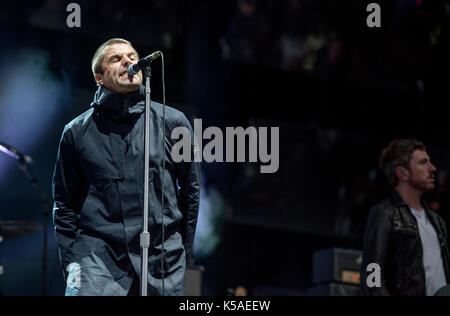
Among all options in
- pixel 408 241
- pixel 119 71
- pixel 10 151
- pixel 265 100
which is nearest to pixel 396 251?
pixel 408 241

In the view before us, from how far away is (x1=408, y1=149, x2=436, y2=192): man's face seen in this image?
4.45 m

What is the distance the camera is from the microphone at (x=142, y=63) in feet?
9.36

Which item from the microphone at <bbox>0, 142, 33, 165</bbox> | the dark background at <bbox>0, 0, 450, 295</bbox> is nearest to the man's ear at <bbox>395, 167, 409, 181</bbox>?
the microphone at <bbox>0, 142, 33, 165</bbox>

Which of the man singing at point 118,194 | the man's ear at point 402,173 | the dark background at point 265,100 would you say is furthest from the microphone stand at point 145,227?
the dark background at point 265,100

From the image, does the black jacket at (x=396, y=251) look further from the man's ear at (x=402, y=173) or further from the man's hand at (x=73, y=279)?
the man's hand at (x=73, y=279)

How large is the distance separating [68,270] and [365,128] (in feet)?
21.1

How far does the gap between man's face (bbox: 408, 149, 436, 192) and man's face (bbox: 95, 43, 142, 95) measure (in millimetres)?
2205

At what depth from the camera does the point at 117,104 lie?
3059mm

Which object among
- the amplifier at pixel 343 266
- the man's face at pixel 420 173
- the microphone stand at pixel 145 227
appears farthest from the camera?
the amplifier at pixel 343 266

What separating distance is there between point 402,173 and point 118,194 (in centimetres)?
231

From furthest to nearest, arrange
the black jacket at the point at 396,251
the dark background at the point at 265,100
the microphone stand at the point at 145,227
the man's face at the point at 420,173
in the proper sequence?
the dark background at the point at 265,100 < the man's face at the point at 420,173 < the black jacket at the point at 396,251 < the microphone stand at the point at 145,227

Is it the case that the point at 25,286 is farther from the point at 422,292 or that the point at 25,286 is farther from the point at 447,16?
the point at 447,16

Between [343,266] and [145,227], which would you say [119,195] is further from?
[343,266]
